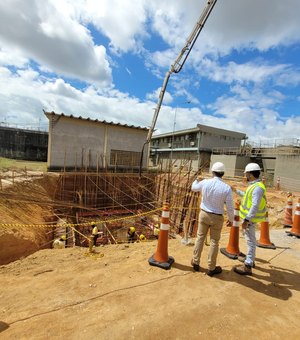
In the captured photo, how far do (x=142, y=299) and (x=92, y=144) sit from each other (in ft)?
51.1

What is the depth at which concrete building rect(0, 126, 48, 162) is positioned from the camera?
31.0 m

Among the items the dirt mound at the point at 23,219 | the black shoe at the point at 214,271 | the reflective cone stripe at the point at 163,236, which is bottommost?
the dirt mound at the point at 23,219

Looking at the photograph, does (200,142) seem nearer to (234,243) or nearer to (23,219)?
(23,219)

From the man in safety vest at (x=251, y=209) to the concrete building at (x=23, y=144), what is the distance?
109 feet

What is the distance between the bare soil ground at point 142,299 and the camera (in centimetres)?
239

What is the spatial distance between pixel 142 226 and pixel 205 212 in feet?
31.5

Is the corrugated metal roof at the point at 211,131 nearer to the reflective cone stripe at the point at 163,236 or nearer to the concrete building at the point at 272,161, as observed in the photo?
the concrete building at the point at 272,161

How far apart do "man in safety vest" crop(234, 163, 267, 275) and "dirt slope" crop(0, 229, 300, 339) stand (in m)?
0.23

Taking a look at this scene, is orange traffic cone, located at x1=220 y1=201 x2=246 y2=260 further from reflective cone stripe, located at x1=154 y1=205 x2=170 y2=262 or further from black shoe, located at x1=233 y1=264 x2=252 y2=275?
reflective cone stripe, located at x1=154 y1=205 x2=170 y2=262

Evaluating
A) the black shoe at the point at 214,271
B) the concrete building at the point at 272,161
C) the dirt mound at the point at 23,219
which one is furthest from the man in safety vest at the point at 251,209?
the concrete building at the point at 272,161

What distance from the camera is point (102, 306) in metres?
2.72

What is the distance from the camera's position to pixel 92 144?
57.2 ft

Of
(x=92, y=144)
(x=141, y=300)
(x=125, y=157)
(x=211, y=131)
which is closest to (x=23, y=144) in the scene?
(x=92, y=144)

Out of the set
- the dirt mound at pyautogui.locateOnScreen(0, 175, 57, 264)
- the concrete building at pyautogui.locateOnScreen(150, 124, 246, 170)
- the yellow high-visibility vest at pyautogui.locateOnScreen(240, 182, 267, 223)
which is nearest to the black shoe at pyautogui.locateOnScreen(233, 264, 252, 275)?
the yellow high-visibility vest at pyautogui.locateOnScreen(240, 182, 267, 223)
